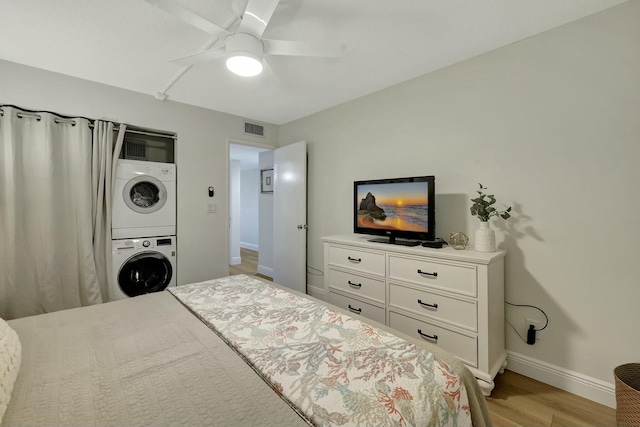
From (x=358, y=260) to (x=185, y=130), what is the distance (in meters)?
2.60

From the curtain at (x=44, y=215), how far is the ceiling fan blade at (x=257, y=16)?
221 centimetres

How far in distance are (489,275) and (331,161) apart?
7.28 ft

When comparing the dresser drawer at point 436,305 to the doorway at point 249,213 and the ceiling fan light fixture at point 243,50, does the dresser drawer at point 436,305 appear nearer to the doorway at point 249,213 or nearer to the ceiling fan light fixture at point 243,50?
the ceiling fan light fixture at point 243,50

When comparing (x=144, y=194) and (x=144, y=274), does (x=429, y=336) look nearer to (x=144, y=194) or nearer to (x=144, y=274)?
(x=144, y=274)

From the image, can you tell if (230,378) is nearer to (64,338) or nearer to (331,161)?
(64,338)

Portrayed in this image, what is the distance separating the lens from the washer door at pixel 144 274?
2.89 metres

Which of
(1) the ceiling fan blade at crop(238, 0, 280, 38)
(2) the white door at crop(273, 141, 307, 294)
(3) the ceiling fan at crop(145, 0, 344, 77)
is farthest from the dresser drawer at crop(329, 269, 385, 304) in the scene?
(1) the ceiling fan blade at crop(238, 0, 280, 38)

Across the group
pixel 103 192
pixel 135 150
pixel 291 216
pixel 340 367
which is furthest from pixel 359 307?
pixel 135 150

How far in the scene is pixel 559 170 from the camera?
1881mm

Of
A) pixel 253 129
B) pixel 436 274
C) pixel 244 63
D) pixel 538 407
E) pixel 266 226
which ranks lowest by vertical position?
pixel 538 407

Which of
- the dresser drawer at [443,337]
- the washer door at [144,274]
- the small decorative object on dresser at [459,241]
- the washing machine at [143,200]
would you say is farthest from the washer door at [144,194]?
the small decorative object on dresser at [459,241]

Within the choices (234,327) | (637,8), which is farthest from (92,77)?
(637,8)

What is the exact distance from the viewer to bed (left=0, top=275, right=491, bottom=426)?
765 mm

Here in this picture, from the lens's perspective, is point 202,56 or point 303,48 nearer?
point 303,48
